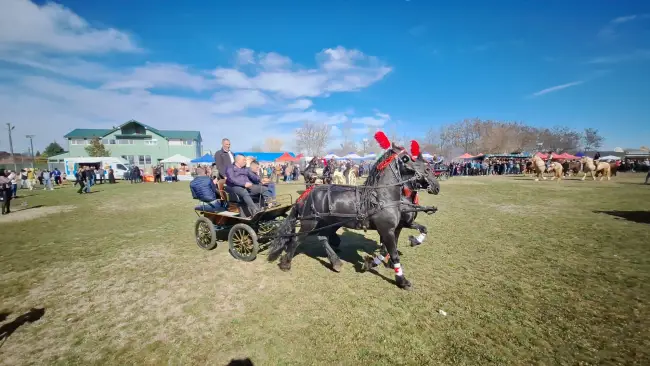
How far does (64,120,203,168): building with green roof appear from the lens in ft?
157

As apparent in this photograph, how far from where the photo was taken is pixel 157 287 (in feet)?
16.1

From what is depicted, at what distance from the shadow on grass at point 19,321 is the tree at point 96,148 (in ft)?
177

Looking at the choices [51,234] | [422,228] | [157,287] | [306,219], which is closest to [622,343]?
[422,228]

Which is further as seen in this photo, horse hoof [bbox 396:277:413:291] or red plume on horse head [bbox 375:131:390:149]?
red plume on horse head [bbox 375:131:390:149]

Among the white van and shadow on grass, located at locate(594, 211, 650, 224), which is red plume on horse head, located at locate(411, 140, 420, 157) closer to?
shadow on grass, located at locate(594, 211, 650, 224)

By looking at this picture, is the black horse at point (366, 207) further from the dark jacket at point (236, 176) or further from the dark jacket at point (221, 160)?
the dark jacket at point (221, 160)

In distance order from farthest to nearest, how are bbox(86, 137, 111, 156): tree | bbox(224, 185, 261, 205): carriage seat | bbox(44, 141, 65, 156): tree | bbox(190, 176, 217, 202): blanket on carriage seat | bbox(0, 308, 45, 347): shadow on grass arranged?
bbox(44, 141, 65, 156): tree
bbox(86, 137, 111, 156): tree
bbox(190, 176, 217, 202): blanket on carriage seat
bbox(224, 185, 261, 205): carriage seat
bbox(0, 308, 45, 347): shadow on grass

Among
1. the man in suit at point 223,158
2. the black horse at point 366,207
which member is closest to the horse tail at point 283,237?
the black horse at point 366,207

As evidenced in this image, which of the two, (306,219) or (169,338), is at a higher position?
(306,219)

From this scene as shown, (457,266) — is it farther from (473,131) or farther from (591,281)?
(473,131)

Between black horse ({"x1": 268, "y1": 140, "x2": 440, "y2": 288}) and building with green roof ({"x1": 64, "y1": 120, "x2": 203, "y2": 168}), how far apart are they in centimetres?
5347

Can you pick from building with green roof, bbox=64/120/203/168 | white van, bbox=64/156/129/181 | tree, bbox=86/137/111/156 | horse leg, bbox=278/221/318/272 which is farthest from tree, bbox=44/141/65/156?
horse leg, bbox=278/221/318/272

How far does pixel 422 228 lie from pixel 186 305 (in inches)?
203

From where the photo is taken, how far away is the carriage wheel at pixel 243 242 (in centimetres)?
586
